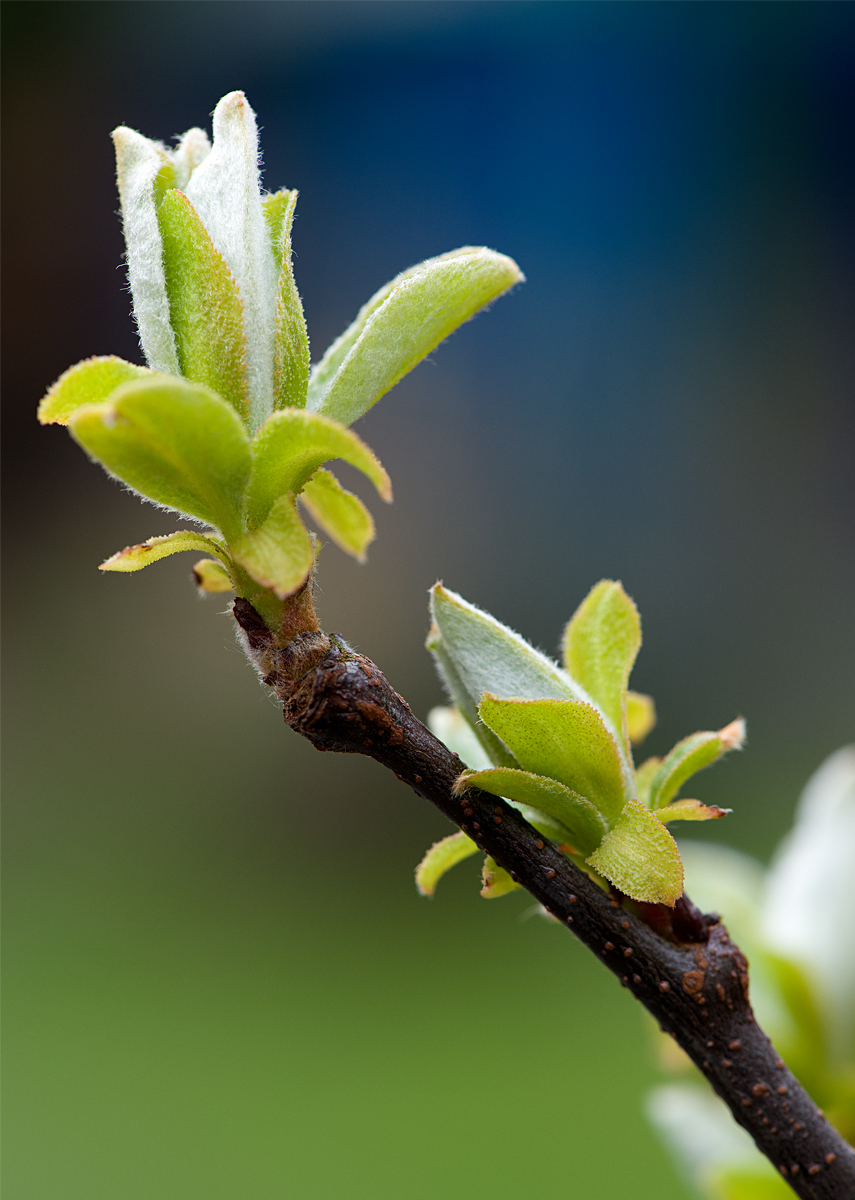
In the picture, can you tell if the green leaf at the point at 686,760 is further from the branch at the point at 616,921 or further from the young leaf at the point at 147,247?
the young leaf at the point at 147,247

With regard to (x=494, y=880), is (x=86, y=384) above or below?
above

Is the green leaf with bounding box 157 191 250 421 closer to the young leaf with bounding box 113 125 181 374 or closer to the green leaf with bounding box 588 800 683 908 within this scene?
the young leaf with bounding box 113 125 181 374

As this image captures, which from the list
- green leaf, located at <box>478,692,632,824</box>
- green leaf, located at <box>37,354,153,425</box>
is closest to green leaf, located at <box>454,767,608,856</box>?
green leaf, located at <box>478,692,632,824</box>

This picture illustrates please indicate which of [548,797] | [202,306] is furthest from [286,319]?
[548,797]

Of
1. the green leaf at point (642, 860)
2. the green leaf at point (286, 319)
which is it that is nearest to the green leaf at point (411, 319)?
the green leaf at point (286, 319)

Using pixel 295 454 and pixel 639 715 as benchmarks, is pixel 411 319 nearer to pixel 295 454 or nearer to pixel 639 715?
pixel 295 454

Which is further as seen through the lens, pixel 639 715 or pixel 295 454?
pixel 639 715
